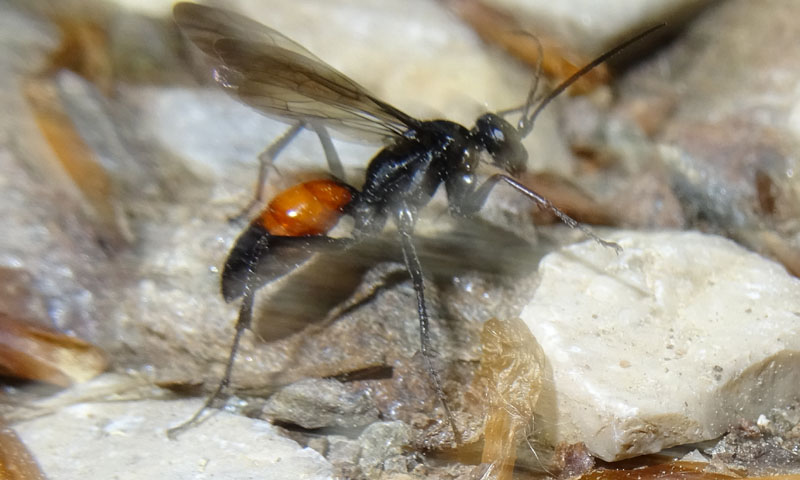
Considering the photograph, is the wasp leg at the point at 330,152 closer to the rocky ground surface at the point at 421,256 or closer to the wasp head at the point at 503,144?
the rocky ground surface at the point at 421,256

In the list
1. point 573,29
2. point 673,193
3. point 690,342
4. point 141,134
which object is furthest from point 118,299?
point 573,29

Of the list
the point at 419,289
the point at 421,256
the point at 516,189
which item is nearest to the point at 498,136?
the point at 516,189

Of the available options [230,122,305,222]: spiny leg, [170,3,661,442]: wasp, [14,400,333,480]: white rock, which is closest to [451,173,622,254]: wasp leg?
[170,3,661,442]: wasp

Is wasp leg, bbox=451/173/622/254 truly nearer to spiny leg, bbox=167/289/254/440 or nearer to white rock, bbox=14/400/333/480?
spiny leg, bbox=167/289/254/440

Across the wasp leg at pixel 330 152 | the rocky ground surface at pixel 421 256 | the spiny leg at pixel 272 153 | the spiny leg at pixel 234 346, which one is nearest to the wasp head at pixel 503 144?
the rocky ground surface at pixel 421 256

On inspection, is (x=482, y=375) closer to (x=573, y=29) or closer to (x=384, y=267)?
(x=384, y=267)
